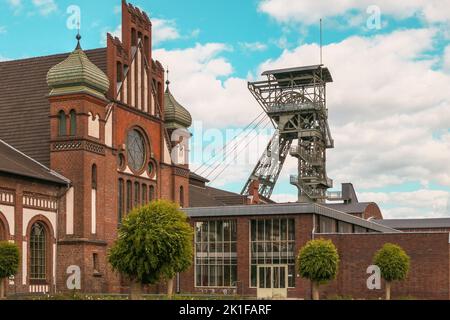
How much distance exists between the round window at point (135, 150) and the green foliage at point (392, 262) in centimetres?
1841

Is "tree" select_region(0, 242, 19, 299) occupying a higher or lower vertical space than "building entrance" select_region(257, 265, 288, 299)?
higher

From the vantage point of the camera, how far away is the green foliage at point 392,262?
4700cm

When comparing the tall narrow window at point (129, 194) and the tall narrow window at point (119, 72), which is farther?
the tall narrow window at point (129, 194)

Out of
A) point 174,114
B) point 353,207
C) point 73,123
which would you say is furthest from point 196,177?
point 353,207

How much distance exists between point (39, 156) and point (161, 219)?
1507 centimetres

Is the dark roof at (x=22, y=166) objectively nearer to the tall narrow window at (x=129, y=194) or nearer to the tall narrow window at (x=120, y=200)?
the tall narrow window at (x=120, y=200)

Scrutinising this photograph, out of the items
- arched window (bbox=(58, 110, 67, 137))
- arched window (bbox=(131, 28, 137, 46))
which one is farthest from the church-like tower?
arched window (bbox=(131, 28, 137, 46))

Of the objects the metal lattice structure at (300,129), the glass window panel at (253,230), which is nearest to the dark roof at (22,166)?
the glass window panel at (253,230)

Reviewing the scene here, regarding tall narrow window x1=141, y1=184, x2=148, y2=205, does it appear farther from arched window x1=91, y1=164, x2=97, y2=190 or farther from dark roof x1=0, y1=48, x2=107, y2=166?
dark roof x1=0, y1=48, x2=107, y2=166

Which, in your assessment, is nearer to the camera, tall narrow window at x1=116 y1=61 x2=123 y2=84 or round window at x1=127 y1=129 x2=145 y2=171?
tall narrow window at x1=116 y1=61 x2=123 y2=84

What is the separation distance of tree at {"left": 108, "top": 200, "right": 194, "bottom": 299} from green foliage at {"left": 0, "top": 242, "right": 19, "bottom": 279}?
527cm

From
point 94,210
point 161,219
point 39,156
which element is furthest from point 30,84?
point 161,219

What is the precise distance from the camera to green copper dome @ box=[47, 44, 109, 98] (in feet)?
164
